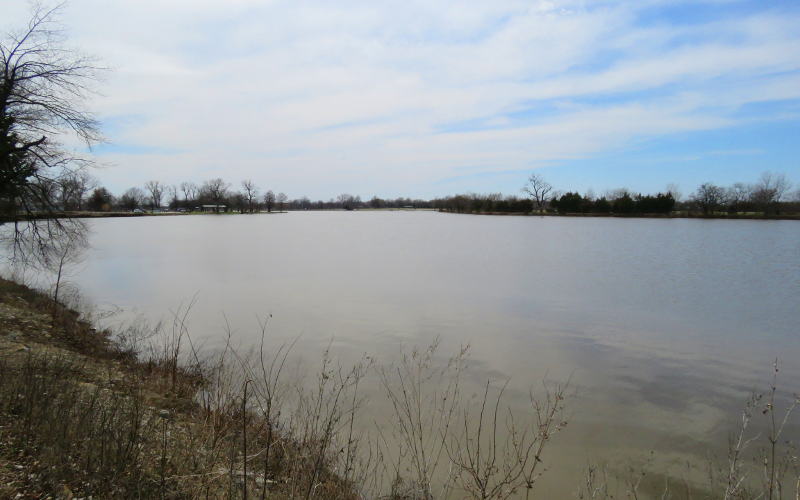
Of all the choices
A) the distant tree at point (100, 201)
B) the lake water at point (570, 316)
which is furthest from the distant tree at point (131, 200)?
the lake water at point (570, 316)

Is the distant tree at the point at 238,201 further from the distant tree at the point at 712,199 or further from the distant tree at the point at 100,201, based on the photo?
the distant tree at the point at 712,199

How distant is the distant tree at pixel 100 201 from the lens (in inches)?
4035

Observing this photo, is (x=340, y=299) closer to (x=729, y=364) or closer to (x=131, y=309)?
(x=131, y=309)

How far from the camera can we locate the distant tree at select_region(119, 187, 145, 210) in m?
123

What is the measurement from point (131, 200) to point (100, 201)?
16.7 metres

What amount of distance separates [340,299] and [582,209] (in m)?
81.0

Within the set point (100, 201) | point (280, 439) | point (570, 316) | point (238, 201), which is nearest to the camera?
point (280, 439)

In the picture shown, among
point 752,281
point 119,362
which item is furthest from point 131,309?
point 752,281

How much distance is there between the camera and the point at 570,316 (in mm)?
12758

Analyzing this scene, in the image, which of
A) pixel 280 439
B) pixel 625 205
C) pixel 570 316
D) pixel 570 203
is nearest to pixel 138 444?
pixel 280 439

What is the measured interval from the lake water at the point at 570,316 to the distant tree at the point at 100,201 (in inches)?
3712

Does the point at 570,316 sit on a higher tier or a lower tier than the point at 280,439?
lower

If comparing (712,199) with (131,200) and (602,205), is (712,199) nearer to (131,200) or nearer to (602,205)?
(602,205)

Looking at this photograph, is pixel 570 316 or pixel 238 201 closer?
pixel 570 316
